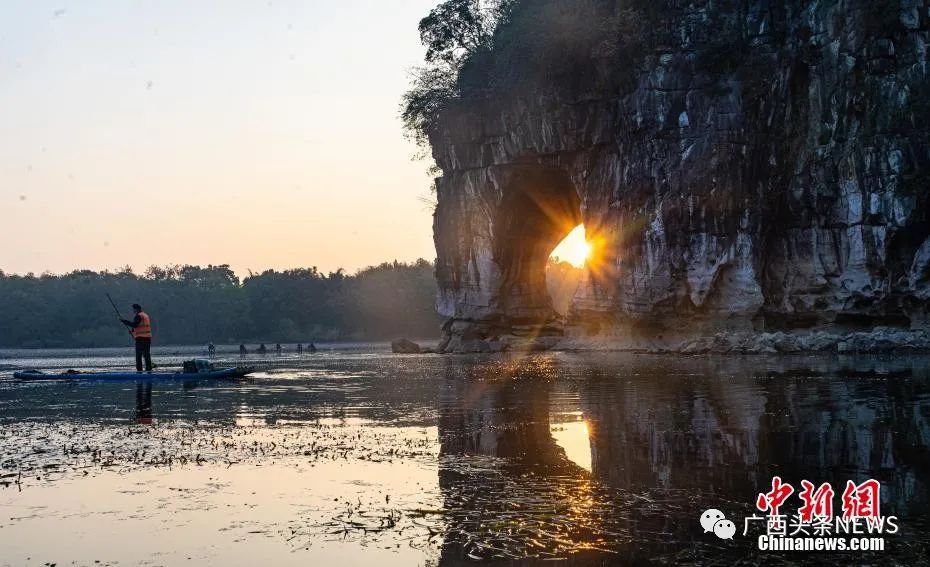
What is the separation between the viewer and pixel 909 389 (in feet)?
70.9

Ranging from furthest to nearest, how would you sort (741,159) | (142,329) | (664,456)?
(741,159), (142,329), (664,456)

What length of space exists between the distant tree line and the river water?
352ft

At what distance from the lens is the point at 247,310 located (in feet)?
453

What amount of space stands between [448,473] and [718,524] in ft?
13.9

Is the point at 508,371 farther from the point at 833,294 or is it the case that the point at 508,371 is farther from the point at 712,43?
the point at 712,43

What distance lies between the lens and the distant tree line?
13262 cm

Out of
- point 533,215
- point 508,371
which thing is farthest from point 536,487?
point 533,215

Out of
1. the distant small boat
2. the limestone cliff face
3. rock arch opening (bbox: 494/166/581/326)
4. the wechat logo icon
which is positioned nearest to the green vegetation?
the limestone cliff face

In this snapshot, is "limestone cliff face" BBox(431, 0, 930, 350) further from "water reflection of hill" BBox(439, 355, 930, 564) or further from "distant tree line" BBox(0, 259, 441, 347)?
"distant tree line" BBox(0, 259, 441, 347)

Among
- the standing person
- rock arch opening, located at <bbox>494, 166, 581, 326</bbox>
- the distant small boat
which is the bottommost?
the distant small boat

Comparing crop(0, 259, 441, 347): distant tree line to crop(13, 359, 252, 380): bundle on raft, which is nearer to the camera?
crop(13, 359, 252, 380): bundle on raft

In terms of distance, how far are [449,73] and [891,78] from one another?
31229 mm

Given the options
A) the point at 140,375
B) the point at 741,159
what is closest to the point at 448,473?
the point at 140,375

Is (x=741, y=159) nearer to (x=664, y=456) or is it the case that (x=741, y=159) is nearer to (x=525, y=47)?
(x=525, y=47)
